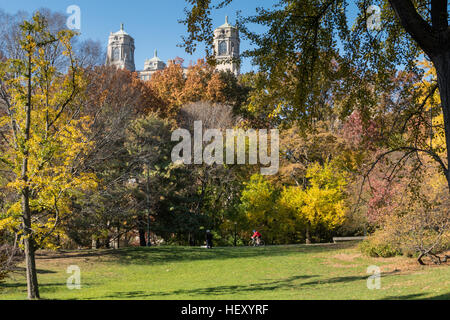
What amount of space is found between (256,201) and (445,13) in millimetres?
22701

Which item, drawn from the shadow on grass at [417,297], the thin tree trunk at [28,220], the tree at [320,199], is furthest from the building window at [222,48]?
the shadow on grass at [417,297]

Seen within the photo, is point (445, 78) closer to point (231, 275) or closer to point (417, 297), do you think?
point (417, 297)

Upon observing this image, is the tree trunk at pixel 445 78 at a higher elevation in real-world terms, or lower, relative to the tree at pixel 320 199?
higher

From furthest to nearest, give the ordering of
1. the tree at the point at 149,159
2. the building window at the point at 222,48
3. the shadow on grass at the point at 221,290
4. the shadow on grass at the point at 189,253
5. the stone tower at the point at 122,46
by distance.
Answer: the stone tower at the point at 122,46 → the building window at the point at 222,48 → the tree at the point at 149,159 → the shadow on grass at the point at 189,253 → the shadow on grass at the point at 221,290

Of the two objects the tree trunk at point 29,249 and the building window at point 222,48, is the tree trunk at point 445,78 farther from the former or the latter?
the building window at point 222,48

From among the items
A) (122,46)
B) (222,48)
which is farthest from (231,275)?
(122,46)

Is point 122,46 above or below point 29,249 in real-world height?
above

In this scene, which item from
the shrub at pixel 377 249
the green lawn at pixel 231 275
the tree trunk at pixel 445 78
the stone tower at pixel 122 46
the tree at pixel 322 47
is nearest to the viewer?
the tree trunk at pixel 445 78

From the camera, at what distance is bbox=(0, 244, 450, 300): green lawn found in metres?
11.0

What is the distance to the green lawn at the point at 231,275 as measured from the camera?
10953 mm

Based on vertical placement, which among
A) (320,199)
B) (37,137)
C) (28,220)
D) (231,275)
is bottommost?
(231,275)

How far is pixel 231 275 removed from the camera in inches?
601
